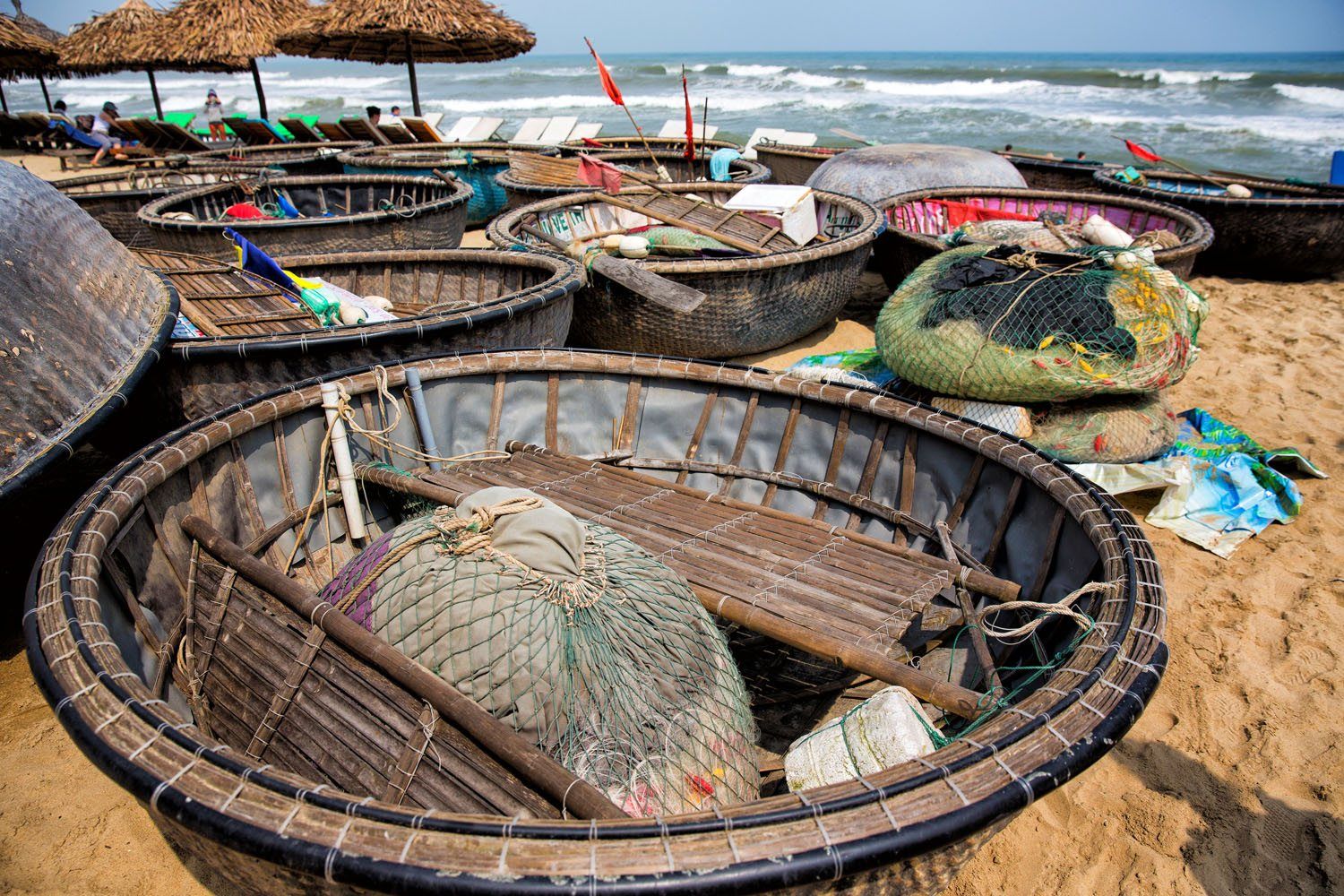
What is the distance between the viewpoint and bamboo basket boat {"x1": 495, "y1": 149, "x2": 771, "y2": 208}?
7.09 metres

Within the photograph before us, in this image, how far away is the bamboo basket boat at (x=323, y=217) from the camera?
→ 17.6ft

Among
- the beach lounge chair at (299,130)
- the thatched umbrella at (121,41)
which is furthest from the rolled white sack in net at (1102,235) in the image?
the thatched umbrella at (121,41)

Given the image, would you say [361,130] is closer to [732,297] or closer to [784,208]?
[784,208]

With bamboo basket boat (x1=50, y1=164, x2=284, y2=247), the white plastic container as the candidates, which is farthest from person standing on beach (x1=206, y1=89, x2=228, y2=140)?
the white plastic container

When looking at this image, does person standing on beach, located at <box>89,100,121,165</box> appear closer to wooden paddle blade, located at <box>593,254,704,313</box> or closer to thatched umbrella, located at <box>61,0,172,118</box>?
thatched umbrella, located at <box>61,0,172,118</box>

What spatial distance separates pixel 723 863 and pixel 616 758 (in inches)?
22.7

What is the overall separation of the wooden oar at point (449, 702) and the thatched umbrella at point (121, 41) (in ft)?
58.9

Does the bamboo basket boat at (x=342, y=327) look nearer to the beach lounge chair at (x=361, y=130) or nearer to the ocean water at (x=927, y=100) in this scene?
the beach lounge chair at (x=361, y=130)

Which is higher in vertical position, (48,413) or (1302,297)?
(48,413)

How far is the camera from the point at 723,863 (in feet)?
4.07

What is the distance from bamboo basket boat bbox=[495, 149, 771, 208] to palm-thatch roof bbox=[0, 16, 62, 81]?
14709 mm

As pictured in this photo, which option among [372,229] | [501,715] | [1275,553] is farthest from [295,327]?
[1275,553]

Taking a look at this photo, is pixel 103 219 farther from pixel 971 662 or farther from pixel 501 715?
pixel 971 662

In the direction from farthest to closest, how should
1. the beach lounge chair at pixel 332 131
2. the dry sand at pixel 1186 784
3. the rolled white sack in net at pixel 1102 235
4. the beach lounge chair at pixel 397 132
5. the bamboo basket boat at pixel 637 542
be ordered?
1. the beach lounge chair at pixel 332 131
2. the beach lounge chair at pixel 397 132
3. the rolled white sack in net at pixel 1102 235
4. the dry sand at pixel 1186 784
5. the bamboo basket boat at pixel 637 542
